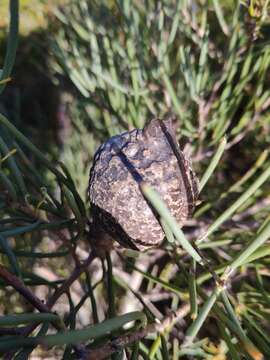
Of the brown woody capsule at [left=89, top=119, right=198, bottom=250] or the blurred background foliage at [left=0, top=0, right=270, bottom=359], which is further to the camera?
the blurred background foliage at [left=0, top=0, right=270, bottom=359]

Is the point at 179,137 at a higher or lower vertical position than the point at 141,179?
higher

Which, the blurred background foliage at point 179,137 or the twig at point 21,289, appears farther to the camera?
the blurred background foliage at point 179,137

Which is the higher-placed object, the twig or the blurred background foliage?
the blurred background foliage

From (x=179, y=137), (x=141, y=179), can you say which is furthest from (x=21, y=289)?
(x=179, y=137)

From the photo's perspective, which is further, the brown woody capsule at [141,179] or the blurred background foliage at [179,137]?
the blurred background foliage at [179,137]

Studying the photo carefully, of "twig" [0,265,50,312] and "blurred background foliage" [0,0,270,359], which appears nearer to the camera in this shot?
"twig" [0,265,50,312]

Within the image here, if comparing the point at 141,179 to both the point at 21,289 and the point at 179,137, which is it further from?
the point at 179,137

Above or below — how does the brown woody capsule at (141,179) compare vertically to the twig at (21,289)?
above

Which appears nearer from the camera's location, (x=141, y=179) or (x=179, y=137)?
(x=141, y=179)

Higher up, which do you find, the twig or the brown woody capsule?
the brown woody capsule
